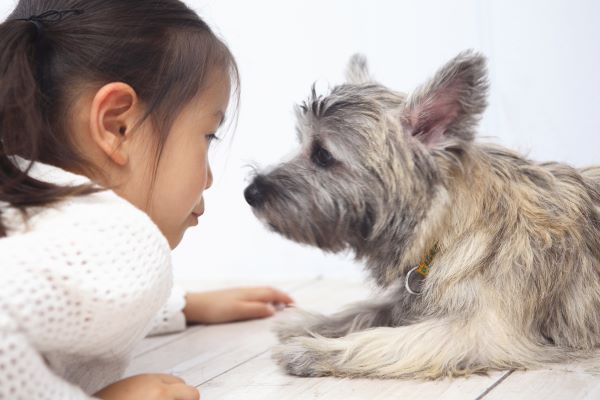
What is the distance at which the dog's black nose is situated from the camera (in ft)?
6.04

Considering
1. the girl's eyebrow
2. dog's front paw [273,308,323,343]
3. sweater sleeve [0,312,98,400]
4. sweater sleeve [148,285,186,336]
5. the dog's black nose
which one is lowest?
sweater sleeve [148,285,186,336]

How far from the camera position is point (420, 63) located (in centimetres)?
271

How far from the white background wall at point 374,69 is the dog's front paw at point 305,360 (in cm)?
65

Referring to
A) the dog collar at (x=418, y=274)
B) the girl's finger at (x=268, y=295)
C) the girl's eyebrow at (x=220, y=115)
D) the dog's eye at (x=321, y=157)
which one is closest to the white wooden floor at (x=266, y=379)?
the girl's finger at (x=268, y=295)

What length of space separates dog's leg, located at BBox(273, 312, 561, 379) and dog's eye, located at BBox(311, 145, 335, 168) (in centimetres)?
41

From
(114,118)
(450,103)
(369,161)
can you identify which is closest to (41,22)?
(114,118)

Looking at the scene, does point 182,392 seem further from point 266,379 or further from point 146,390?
point 266,379

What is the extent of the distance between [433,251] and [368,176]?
0.23 meters

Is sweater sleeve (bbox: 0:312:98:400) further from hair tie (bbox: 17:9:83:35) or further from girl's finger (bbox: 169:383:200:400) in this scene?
hair tie (bbox: 17:9:83:35)

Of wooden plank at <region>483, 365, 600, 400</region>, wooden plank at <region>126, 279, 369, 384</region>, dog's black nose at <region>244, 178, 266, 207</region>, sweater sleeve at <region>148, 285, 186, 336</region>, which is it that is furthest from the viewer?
sweater sleeve at <region>148, 285, 186, 336</region>

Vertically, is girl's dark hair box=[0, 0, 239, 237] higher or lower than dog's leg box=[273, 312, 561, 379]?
higher

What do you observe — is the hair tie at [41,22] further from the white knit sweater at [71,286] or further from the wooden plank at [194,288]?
the wooden plank at [194,288]

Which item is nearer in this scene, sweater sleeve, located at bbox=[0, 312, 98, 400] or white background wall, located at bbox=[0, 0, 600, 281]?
sweater sleeve, located at bbox=[0, 312, 98, 400]

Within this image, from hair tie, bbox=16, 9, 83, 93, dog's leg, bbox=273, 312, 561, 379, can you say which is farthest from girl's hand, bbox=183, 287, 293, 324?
hair tie, bbox=16, 9, 83, 93
